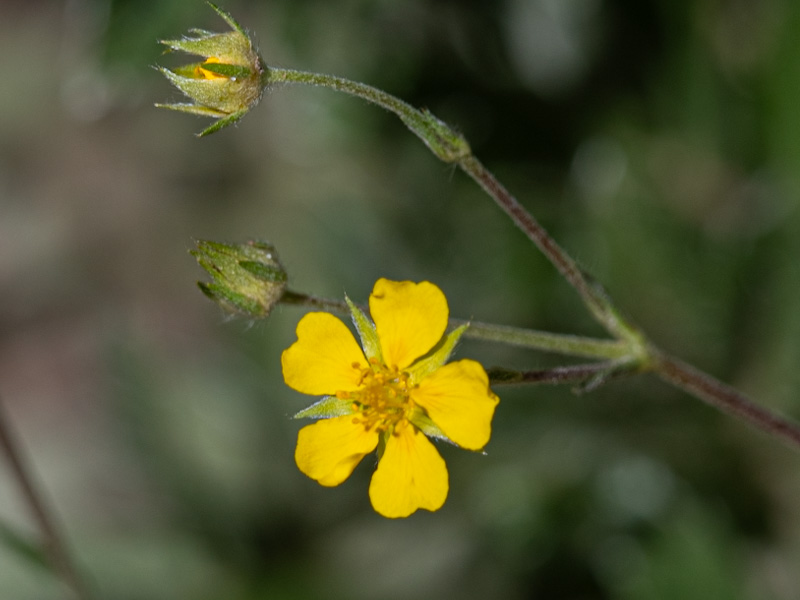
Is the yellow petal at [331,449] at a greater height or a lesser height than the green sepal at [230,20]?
lesser

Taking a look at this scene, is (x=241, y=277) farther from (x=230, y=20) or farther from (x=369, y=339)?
(x=230, y=20)

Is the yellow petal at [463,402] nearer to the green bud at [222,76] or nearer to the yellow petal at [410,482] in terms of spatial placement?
the yellow petal at [410,482]

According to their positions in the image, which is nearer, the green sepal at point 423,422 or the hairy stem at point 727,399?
the green sepal at point 423,422

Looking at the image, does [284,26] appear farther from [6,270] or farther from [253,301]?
[6,270]

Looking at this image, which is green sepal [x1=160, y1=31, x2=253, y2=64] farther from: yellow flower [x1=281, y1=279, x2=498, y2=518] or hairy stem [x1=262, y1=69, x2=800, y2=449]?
yellow flower [x1=281, y1=279, x2=498, y2=518]

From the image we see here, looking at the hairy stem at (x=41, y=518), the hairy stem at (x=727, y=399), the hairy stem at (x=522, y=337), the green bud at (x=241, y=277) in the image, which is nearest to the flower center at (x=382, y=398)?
the hairy stem at (x=522, y=337)

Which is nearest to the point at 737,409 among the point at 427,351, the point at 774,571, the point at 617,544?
the point at 427,351
